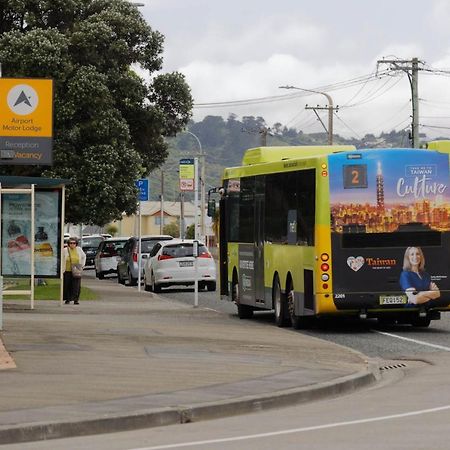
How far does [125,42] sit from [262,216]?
17.0m

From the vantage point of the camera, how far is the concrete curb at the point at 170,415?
11797mm

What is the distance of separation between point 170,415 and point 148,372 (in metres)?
3.51

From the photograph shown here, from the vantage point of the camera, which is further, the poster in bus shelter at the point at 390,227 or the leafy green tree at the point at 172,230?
the leafy green tree at the point at 172,230

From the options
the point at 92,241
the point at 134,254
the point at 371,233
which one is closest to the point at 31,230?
the point at 371,233

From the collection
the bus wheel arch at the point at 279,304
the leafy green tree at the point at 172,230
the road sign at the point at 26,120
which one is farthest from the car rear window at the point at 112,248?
the leafy green tree at the point at 172,230

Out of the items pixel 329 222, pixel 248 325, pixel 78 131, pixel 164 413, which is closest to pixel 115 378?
pixel 164 413

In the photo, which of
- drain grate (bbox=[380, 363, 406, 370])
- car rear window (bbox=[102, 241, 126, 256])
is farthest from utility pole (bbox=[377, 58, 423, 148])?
drain grate (bbox=[380, 363, 406, 370])

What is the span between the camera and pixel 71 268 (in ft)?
113

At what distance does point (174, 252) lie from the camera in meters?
43.5

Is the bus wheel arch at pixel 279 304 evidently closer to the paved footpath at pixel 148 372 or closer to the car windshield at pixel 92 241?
the paved footpath at pixel 148 372

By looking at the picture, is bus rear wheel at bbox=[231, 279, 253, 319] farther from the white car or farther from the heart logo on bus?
the white car

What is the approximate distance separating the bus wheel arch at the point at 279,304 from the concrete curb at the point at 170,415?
10.1 m

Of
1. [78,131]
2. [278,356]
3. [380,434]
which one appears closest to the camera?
[380,434]

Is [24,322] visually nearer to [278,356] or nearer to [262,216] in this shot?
[262,216]
